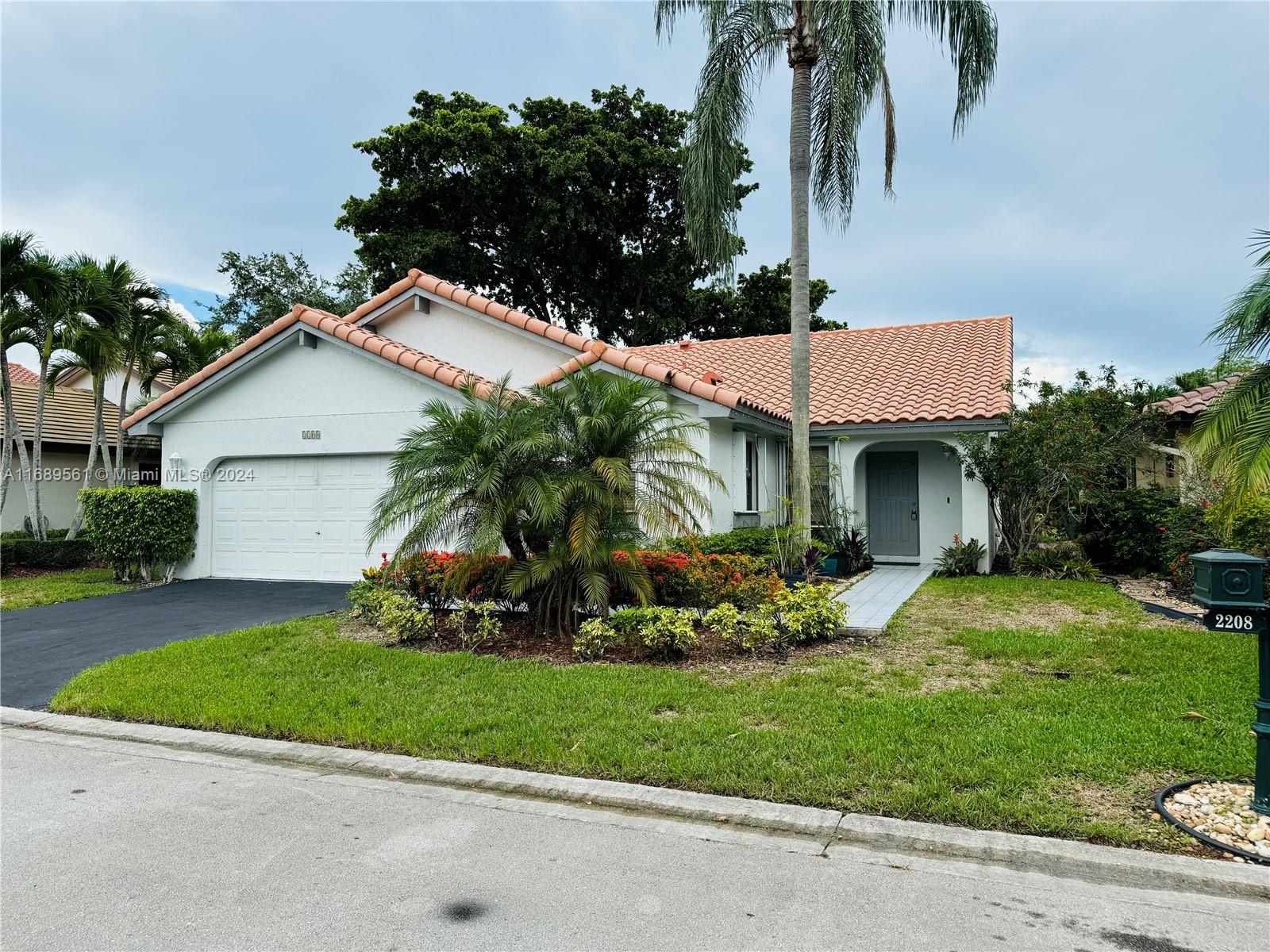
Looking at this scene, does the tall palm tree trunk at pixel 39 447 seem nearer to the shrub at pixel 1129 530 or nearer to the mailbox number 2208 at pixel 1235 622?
the mailbox number 2208 at pixel 1235 622

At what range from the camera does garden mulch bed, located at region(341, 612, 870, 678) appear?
24.1 feet

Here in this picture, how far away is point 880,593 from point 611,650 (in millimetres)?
5104

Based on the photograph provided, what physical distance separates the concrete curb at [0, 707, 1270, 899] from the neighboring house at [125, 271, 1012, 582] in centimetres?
737

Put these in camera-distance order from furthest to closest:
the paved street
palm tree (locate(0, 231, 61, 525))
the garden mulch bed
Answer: palm tree (locate(0, 231, 61, 525)), the garden mulch bed, the paved street

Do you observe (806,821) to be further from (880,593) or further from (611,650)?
(880,593)

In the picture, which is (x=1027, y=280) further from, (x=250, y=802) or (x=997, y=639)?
(x=250, y=802)

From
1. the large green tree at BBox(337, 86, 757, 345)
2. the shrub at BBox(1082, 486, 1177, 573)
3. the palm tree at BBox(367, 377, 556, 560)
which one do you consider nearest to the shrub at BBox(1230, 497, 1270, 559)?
the shrub at BBox(1082, 486, 1177, 573)

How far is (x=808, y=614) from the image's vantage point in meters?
7.93

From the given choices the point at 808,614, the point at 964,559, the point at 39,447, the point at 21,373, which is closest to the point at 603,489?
the point at 808,614

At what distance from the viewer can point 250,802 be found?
458 centimetres

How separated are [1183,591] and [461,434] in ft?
32.4

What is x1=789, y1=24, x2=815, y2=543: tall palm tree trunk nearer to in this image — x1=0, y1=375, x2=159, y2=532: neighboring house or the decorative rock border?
the decorative rock border

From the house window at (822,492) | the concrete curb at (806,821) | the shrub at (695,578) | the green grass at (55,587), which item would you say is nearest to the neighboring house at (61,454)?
the green grass at (55,587)

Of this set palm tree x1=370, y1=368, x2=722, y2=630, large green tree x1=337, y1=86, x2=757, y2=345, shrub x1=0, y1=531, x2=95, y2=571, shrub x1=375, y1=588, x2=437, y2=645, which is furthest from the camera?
large green tree x1=337, y1=86, x2=757, y2=345
